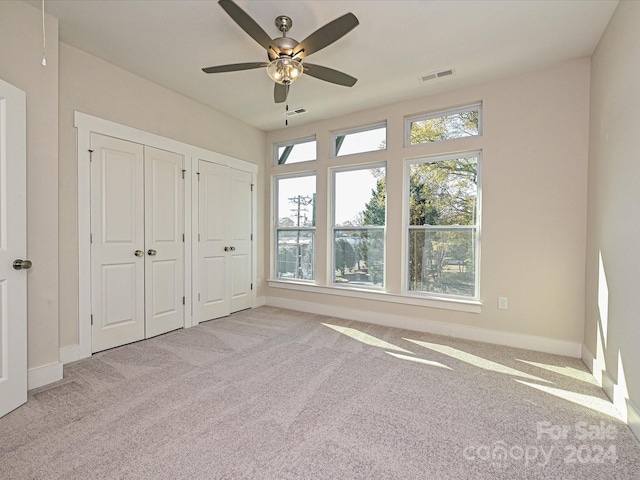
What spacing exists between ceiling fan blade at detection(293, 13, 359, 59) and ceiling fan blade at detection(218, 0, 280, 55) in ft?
0.61

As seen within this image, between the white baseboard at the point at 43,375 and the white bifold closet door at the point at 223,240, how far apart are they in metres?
1.70

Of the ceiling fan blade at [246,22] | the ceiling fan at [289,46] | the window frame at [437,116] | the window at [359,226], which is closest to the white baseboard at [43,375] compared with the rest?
the ceiling fan at [289,46]

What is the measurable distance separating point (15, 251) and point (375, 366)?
2.82 m

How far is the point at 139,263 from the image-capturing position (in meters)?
3.41

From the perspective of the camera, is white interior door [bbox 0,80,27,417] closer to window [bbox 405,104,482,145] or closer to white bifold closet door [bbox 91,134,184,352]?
white bifold closet door [bbox 91,134,184,352]

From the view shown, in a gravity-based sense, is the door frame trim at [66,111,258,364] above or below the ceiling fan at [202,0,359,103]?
below

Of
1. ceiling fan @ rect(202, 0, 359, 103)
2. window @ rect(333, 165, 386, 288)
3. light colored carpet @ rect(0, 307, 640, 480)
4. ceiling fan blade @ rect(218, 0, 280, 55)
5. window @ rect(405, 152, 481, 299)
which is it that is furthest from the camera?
window @ rect(333, 165, 386, 288)

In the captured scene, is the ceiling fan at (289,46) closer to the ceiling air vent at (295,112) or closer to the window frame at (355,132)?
the ceiling air vent at (295,112)

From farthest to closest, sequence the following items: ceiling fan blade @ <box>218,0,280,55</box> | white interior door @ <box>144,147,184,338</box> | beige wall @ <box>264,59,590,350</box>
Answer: white interior door @ <box>144,147,184,338</box>
beige wall @ <box>264,59,590,350</box>
ceiling fan blade @ <box>218,0,280,55</box>

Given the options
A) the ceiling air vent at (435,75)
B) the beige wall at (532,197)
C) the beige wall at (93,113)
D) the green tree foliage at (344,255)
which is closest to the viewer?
the beige wall at (93,113)

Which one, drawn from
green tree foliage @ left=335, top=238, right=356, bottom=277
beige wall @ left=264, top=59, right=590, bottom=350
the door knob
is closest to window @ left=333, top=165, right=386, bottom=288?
green tree foliage @ left=335, top=238, right=356, bottom=277

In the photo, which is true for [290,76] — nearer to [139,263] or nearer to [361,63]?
[361,63]

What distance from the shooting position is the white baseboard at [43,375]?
2344 millimetres

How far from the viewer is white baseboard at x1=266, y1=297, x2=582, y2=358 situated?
3117 mm
